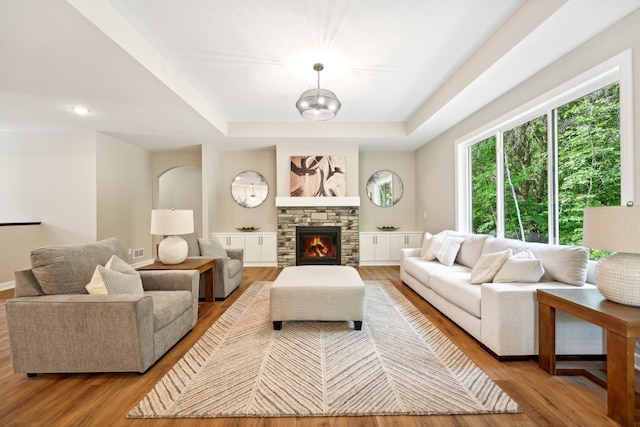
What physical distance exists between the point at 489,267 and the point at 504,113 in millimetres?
1984

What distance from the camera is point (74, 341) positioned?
1.89 meters

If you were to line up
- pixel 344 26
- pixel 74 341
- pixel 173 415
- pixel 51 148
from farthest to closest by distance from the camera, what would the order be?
pixel 51 148 < pixel 344 26 < pixel 74 341 < pixel 173 415

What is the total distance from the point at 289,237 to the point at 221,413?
4241 millimetres

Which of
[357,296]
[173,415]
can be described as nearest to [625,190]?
[357,296]

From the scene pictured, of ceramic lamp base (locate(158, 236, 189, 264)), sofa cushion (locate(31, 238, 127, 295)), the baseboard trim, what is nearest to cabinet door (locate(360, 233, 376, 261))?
ceramic lamp base (locate(158, 236, 189, 264))

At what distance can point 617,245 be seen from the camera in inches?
61.1

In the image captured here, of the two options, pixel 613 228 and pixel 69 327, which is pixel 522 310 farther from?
pixel 69 327

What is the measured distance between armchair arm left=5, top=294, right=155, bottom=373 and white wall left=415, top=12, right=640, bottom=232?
3600 mm

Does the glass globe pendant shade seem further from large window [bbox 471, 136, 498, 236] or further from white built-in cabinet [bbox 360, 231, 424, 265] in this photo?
white built-in cabinet [bbox 360, 231, 424, 265]

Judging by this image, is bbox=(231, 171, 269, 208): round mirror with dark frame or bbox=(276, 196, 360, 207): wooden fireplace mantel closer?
bbox=(276, 196, 360, 207): wooden fireplace mantel

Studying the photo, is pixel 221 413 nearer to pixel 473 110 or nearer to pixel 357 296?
pixel 357 296

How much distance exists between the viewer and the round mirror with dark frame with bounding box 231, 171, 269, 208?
626cm

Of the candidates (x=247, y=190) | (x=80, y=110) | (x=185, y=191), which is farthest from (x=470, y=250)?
(x=185, y=191)

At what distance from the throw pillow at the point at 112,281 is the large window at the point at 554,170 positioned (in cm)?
386
